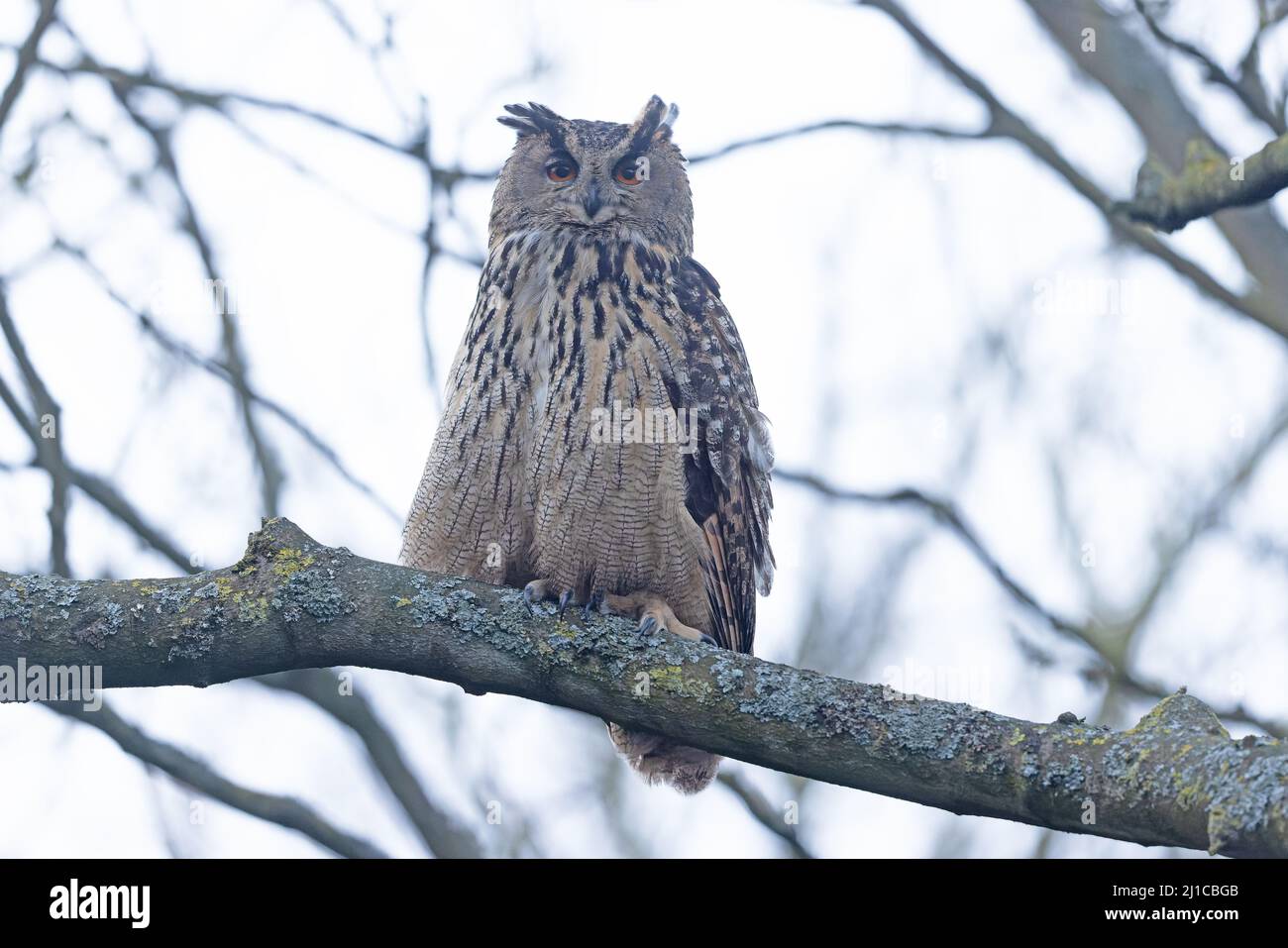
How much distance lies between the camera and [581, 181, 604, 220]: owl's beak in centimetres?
559

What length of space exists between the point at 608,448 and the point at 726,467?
0.59 metres

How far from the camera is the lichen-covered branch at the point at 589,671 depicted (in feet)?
10.8

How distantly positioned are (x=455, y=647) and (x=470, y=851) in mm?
3417

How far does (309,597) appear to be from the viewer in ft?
12.2

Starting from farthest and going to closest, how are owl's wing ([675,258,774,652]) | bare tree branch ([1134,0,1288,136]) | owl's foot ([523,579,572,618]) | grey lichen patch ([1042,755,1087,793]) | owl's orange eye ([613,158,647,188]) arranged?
owl's orange eye ([613,158,647,188])
bare tree branch ([1134,0,1288,136])
owl's wing ([675,258,774,652])
owl's foot ([523,579,572,618])
grey lichen patch ([1042,755,1087,793])

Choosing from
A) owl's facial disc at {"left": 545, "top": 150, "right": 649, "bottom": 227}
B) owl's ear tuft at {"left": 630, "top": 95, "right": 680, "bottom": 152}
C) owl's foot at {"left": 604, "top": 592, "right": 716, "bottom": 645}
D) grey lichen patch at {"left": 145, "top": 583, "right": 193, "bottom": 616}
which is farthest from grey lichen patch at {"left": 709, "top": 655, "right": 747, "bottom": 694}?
owl's ear tuft at {"left": 630, "top": 95, "right": 680, "bottom": 152}

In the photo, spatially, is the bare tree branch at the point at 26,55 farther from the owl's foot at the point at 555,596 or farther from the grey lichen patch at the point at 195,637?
the grey lichen patch at the point at 195,637

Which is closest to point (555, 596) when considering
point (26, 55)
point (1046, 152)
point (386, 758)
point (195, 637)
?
point (195, 637)

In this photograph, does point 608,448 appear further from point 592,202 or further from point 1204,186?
point 1204,186

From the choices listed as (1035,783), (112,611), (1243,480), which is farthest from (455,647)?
(1243,480)

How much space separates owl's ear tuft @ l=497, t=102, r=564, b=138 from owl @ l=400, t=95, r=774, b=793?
59 cm

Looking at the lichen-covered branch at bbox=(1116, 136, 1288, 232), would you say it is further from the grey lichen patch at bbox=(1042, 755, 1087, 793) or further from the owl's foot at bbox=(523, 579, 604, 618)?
the owl's foot at bbox=(523, 579, 604, 618)

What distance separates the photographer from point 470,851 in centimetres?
684

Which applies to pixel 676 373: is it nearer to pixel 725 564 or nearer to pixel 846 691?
pixel 725 564
